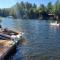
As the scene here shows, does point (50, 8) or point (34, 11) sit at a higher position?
point (50, 8)

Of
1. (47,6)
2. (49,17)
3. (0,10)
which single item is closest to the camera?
(0,10)

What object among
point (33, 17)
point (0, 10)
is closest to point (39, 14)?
point (33, 17)

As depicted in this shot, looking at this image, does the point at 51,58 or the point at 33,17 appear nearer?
the point at 51,58

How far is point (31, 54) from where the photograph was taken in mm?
17375

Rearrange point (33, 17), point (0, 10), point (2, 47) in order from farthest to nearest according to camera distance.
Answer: point (33, 17), point (0, 10), point (2, 47)

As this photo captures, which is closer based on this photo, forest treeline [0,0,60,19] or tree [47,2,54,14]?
forest treeline [0,0,60,19]

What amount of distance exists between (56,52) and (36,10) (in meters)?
66.3

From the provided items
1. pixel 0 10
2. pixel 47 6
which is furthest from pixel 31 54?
pixel 47 6

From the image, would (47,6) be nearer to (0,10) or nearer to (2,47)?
(0,10)

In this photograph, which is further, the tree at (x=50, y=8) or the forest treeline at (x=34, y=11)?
the tree at (x=50, y=8)

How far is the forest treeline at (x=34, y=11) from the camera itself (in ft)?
258

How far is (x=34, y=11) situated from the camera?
83.4m

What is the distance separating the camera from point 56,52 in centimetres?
1834

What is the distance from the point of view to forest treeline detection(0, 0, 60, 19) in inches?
3094
